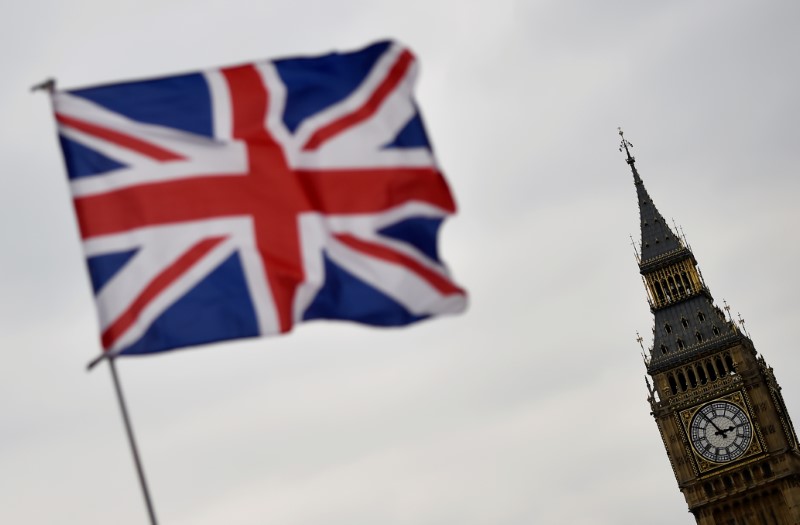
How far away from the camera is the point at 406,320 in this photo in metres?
22.8

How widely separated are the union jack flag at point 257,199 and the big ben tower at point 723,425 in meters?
114

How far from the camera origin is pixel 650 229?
5910 inches

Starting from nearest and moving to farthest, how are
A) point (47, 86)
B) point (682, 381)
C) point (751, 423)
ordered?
point (47, 86), point (751, 423), point (682, 381)

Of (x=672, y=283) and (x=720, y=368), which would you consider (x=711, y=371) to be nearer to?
(x=720, y=368)

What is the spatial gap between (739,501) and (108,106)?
391 feet

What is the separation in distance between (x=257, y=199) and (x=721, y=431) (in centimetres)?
11677

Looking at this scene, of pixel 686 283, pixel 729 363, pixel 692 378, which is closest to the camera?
pixel 729 363

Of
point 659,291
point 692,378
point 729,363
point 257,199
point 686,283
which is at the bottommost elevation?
point 257,199

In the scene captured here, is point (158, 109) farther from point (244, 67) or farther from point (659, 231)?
point (659, 231)

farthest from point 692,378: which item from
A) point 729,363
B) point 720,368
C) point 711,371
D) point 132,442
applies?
point 132,442

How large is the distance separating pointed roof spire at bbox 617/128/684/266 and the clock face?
20.4 meters

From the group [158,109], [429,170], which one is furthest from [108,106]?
[429,170]

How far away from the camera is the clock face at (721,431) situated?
434 ft

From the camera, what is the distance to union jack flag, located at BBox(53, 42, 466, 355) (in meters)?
21.0
